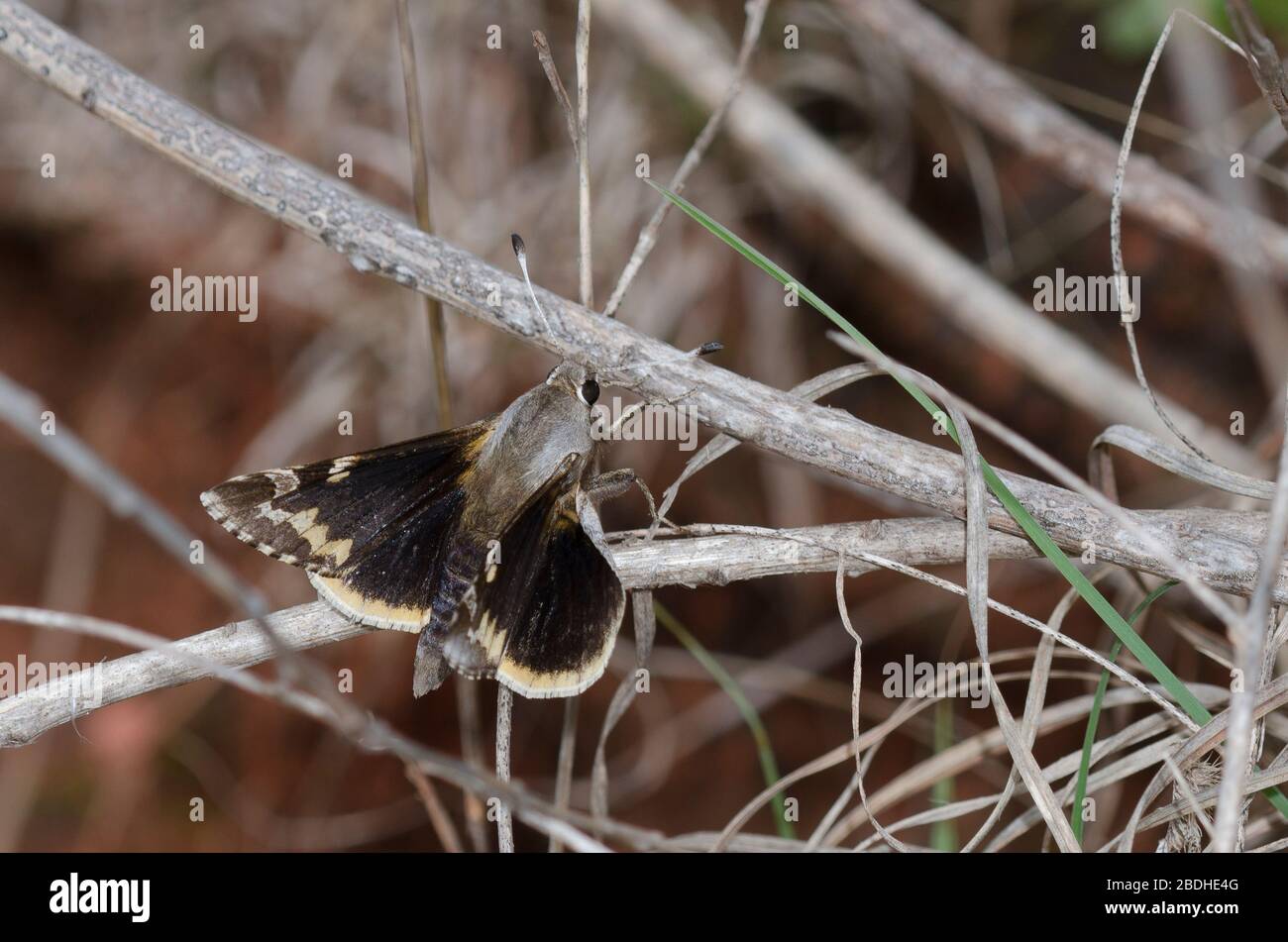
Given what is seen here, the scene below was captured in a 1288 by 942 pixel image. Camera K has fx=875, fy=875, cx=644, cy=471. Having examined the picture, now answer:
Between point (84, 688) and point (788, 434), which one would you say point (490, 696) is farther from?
point (788, 434)

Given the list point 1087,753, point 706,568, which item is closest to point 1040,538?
point 1087,753

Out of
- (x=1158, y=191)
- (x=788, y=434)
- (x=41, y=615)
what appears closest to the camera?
(x=41, y=615)

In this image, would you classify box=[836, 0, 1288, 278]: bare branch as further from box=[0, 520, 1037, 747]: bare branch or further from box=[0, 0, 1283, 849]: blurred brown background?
box=[0, 520, 1037, 747]: bare branch

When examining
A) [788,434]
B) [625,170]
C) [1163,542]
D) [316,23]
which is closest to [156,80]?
[316,23]

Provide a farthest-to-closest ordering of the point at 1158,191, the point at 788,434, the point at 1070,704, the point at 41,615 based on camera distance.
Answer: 1. the point at 1158,191
2. the point at 1070,704
3. the point at 788,434
4. the point at 41,615

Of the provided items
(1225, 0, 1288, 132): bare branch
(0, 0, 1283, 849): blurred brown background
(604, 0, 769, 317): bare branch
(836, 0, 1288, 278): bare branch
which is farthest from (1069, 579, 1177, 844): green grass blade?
(0, 0, 1283, 849): blurred brown background
